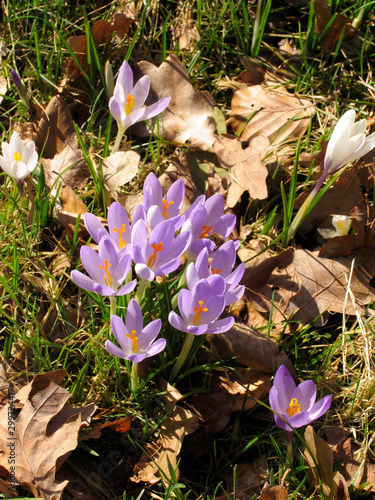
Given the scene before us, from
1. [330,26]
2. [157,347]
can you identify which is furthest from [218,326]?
[330,26]

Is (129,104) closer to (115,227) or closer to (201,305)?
(115,227)

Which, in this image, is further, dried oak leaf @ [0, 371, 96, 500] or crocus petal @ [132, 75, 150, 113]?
crocus petal @ [132, 75, 150, 113]

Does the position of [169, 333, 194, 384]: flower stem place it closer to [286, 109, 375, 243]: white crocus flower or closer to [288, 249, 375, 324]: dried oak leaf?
[288, 249, 375, 324]: dried oak leaf

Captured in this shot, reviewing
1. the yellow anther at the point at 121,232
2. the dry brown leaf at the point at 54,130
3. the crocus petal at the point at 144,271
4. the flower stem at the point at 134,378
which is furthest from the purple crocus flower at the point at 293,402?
the dry brown leaf at the point at 54,130

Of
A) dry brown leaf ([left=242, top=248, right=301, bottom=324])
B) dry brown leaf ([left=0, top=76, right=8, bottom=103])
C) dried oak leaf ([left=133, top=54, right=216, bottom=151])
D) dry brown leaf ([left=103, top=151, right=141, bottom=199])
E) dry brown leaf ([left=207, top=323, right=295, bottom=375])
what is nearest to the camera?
dry brown leaf ([left=207, top=323, right=295, bottom=375])

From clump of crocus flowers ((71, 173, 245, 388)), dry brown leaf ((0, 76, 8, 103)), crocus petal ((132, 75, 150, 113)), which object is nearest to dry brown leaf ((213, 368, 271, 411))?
clump of crocus flowers ((71, 173, 245, 388))
